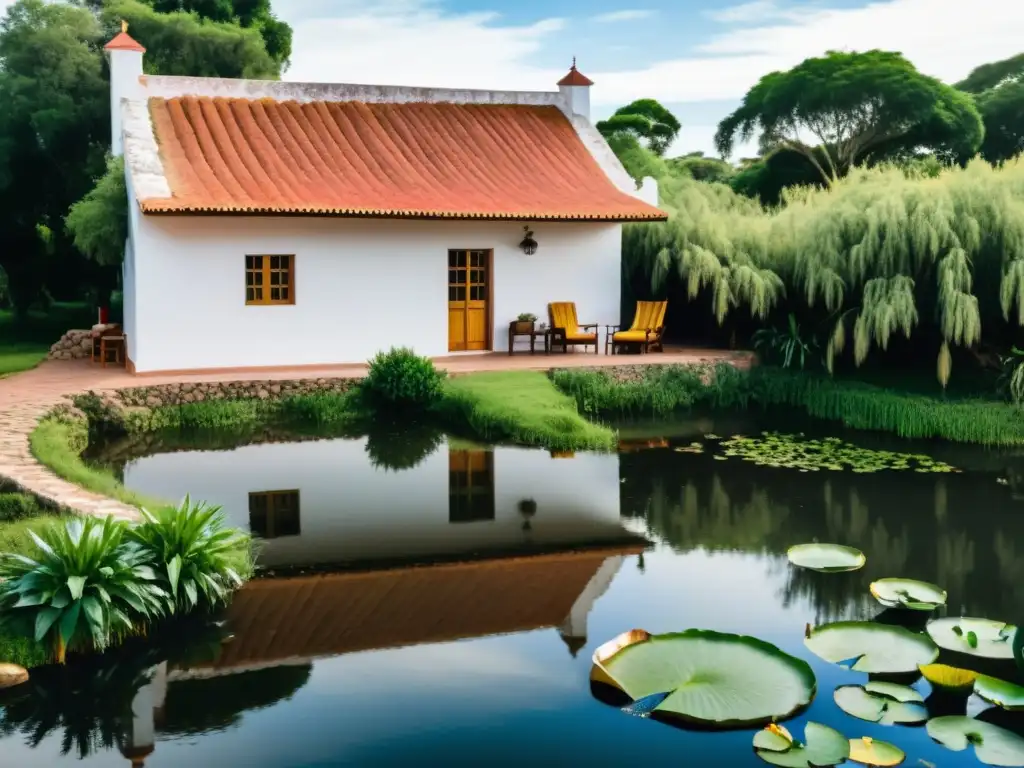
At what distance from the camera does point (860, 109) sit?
39.7 meters

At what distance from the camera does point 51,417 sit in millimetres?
13508

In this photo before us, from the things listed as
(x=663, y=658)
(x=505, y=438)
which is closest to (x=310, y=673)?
(x=663, y=658)

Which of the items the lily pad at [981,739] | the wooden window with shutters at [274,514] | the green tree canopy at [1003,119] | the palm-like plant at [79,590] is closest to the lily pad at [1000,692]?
the lily pad at [981,739]

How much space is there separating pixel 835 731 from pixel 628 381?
11249 mm

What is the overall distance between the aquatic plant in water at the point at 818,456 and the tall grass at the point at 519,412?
1.64 metres

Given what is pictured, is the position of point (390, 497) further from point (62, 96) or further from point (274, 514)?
point (62, 96)

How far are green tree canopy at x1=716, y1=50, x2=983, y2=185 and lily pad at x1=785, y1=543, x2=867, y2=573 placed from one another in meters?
30.0

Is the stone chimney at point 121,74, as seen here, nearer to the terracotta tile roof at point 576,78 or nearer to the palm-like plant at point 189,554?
the terracotta tile roof at point 576,78

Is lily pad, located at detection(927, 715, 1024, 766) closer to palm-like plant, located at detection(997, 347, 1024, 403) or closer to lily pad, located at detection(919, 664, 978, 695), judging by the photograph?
lily pad, located at detection(919, 664, 978, 695)

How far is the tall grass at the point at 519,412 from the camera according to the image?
14234mm

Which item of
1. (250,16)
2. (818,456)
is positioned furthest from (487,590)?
(250,16)

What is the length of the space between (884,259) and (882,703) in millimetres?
11138

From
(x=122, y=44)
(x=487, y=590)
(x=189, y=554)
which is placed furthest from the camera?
(x=122, y=44)

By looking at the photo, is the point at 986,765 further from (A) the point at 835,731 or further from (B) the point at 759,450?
(B) the point at 759,450
